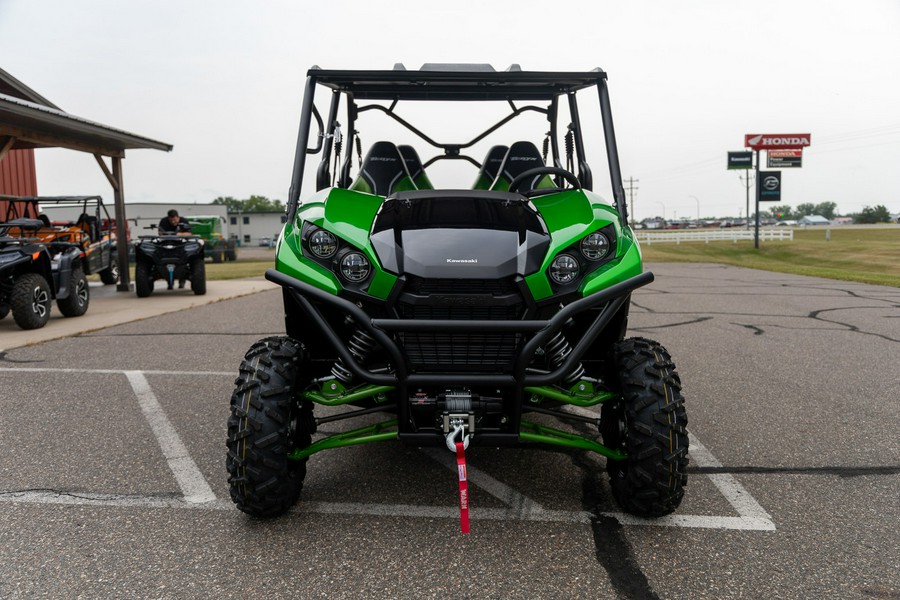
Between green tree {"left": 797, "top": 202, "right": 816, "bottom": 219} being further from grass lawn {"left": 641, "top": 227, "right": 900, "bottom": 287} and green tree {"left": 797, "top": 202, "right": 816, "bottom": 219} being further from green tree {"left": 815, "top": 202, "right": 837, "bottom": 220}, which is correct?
grass lawn {"left": 641, "top": 227, "right": 900, "bottom": 287}

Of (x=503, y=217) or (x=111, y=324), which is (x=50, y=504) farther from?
(x=111, y=324)

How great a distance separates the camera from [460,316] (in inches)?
113

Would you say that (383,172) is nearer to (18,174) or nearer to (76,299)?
(76,299)

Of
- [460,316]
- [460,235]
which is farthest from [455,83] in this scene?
[460,316]

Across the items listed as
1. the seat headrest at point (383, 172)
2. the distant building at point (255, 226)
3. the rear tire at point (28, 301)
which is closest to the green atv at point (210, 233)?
the rear tire at point (28, 301)

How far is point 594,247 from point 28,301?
7910 millimetres

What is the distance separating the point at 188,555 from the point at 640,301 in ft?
33.7

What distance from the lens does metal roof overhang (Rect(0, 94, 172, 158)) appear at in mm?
11141

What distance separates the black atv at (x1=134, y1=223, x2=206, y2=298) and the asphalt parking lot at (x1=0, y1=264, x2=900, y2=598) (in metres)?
7.38

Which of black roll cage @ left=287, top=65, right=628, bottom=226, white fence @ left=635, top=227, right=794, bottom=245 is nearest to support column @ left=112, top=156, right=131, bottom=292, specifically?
black roll cage @ left=287, top=65, right=628, bottom=226

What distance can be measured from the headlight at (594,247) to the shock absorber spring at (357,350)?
99 centimetres

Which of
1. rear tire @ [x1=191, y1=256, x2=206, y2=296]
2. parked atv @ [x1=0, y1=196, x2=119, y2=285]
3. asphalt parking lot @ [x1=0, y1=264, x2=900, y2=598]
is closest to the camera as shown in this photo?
asphalt parking lot @ [x1=0, y1=264, x2=900, y2=598]

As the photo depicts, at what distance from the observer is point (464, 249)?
2.93 m

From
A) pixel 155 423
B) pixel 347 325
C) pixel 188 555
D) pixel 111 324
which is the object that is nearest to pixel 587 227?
pixel 347 325
